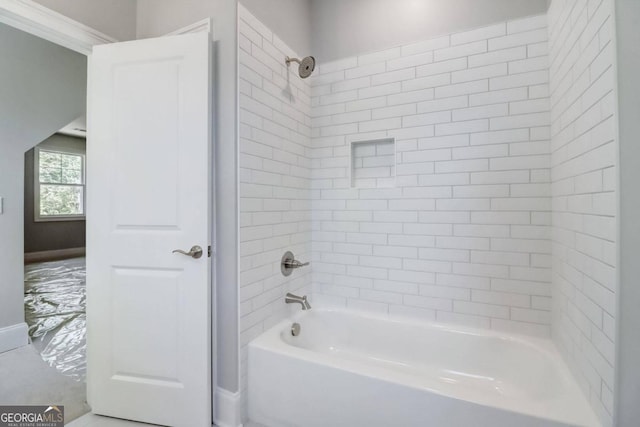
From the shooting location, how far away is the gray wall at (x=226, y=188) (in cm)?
156

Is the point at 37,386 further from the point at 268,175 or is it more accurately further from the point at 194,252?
the point at 268,175

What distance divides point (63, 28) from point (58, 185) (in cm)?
634

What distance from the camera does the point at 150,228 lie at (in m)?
1.56

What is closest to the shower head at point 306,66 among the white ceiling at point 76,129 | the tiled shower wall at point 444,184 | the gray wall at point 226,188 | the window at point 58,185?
the tiled shower wall at point 444,184

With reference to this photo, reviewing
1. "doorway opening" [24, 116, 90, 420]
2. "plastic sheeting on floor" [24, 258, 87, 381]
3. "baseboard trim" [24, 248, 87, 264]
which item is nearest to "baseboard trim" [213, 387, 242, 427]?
"plastic sheeting on floor" [24, 258, 87, 381]

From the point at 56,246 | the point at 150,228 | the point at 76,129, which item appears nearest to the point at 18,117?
the point at 150,228

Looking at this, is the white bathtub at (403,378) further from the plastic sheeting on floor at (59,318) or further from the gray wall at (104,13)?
the gray wall at (104,13)

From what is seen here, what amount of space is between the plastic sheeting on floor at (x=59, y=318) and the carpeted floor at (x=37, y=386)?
66 millimetres

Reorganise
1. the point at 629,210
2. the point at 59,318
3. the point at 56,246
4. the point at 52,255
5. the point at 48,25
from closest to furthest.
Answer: the point at 629,210 → the point at 48,25 → the point at 59,318 → the point at 52,255 → the point at 56,246

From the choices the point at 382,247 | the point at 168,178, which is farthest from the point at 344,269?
the point at 168,178

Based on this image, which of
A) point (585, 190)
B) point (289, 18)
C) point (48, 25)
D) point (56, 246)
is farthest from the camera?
point (56, 246)

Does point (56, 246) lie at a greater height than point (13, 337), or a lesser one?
greater

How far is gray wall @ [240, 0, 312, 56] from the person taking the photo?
5.75 feet

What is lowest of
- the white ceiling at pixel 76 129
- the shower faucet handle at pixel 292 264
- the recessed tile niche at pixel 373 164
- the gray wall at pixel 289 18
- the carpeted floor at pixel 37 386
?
the carpeted floor at pixel 37 386
